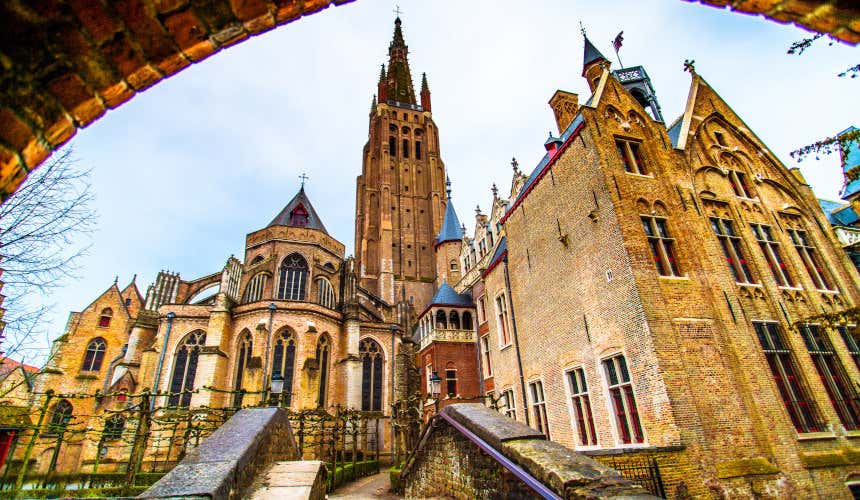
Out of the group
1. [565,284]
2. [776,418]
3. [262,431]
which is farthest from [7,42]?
[776,418]

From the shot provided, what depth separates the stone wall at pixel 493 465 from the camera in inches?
168

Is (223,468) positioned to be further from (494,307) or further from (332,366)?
(332,366)

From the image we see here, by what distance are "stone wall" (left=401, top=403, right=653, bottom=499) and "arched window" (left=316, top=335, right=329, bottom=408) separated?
14.3m

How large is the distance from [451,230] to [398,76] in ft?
107

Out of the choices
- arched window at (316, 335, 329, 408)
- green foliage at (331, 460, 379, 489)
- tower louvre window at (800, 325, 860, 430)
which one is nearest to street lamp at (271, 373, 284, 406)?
green foliage at (331, 460, 379, 489)

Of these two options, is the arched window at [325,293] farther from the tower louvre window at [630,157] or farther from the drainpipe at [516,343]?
the tower louvre window at [630,157]

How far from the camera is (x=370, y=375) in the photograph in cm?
2417

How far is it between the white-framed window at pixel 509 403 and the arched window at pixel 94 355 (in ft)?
94.6

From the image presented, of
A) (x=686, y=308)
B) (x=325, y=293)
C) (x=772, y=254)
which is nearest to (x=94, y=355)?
(x=325, y=293)

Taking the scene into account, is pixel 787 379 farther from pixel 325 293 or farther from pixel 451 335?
pixel 325 293

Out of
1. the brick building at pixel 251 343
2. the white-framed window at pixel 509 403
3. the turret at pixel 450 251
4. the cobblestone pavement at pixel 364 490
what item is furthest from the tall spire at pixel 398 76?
the cobblestone pavement at pixel 364 490

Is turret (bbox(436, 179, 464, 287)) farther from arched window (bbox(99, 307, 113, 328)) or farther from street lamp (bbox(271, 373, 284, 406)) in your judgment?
arched window (bbox(99, 307, 113, 328))

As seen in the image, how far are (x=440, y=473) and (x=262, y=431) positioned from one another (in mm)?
3550

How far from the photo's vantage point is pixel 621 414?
1008 centimetres
